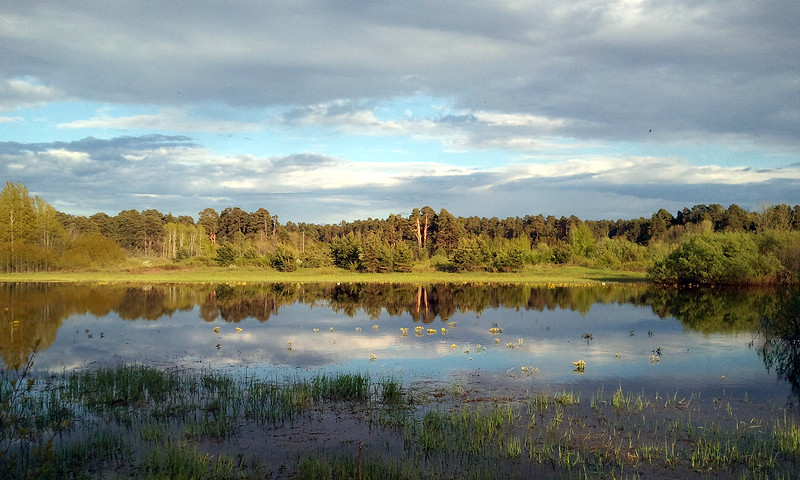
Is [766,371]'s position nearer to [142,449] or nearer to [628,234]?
[142,449]

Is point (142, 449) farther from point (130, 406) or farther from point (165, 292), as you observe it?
point (165, 292)

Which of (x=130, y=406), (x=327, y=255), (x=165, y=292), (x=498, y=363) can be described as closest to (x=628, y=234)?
(x=327, y=255)

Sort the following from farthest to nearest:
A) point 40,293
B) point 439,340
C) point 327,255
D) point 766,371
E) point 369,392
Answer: point 327,255
point 40,293
point 439,340
point 766,371
point 369,392

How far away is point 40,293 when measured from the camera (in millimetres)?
35438

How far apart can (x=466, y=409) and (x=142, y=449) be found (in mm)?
5892

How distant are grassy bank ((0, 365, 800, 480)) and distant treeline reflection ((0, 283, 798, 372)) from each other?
6.95 metres

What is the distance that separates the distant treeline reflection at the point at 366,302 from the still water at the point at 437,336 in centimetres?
12

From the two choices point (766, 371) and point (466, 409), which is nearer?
point (466, 409)

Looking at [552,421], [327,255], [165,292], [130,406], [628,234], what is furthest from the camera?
[628,234]

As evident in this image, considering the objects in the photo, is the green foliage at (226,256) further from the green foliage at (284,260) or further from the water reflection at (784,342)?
the water reflection at (784,342)

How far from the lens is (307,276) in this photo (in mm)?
55969

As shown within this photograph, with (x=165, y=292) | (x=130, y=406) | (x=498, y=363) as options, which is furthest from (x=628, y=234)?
(x=130, y=406)

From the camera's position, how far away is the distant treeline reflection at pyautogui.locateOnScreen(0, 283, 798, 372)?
22.8 metres

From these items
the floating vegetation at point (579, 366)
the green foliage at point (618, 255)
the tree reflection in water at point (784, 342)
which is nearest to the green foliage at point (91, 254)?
the green foliage at point (618, 255)
